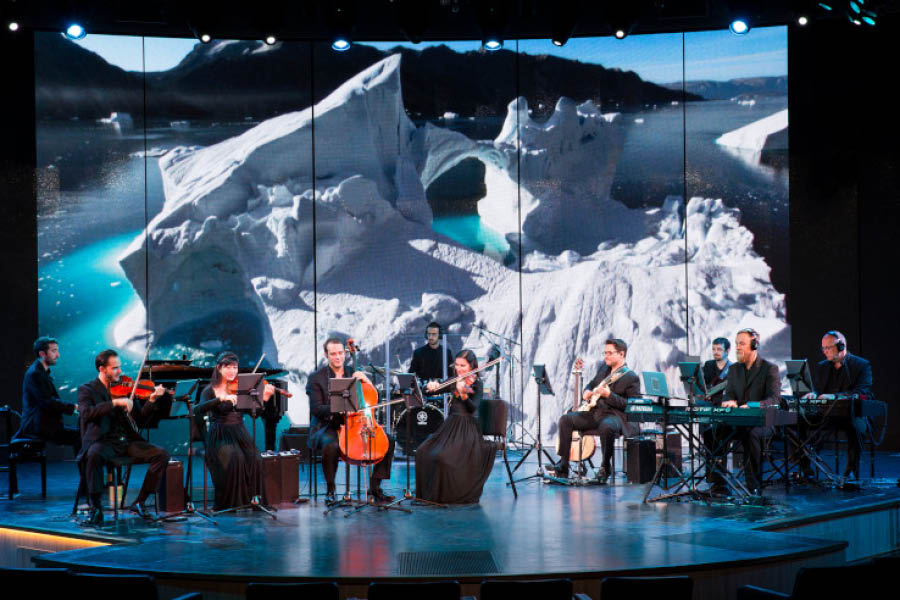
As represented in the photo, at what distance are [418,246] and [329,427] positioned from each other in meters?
4.36

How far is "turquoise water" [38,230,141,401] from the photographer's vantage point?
11117 mm

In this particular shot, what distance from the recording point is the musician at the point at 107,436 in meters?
6.88

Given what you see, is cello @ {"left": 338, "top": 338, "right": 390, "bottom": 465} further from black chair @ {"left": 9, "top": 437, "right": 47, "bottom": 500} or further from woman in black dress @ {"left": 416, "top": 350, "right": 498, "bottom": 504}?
black chair @ {"left": 9, "top": 437, "right": 47, "bottom": 500}

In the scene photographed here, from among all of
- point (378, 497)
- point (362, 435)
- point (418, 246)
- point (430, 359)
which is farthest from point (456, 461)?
point (418, 246)

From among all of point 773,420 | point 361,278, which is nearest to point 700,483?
point 773,420

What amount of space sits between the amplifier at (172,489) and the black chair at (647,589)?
448 cm

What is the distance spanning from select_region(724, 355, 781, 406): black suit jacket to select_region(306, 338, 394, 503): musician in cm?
292

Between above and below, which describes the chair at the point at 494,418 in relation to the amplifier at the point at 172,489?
above

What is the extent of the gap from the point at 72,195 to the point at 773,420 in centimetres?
835

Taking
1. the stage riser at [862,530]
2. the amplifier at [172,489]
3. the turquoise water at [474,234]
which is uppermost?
the turquoise water at [474,234]

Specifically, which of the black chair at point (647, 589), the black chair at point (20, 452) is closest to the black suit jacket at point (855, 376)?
the black chair at point (647, 589)

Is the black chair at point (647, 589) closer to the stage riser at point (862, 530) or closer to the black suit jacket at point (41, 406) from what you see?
the stage riser at point (862, 530)

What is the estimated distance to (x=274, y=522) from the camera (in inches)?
269

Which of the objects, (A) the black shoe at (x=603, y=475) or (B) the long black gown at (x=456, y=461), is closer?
(B) the long black gown at (x=456, y=461)
